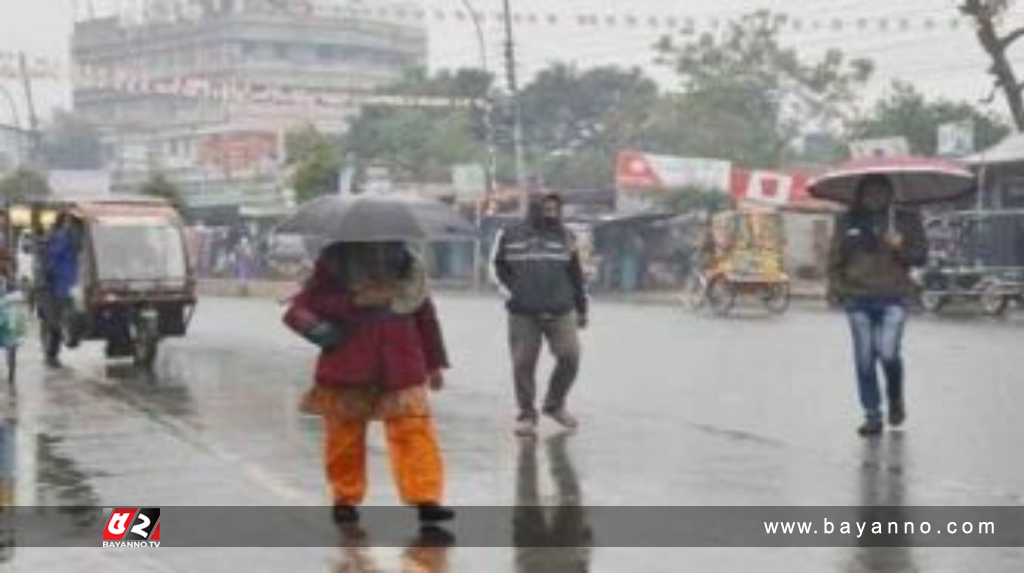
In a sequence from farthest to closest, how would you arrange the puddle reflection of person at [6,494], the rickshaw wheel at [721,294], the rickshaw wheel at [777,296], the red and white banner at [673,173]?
the red and white banner at [673,173] → the rickshaw wheel at [777,296] → the rickshaw wheel at [721,294] → the puddle reflection of person at [6,494]

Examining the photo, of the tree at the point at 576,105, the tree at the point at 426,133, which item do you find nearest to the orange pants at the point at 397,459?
the tree at the point at 426,133

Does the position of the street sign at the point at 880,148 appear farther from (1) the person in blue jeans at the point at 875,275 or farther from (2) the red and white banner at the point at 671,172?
(1) the person in blue jeans at the point at 875,275

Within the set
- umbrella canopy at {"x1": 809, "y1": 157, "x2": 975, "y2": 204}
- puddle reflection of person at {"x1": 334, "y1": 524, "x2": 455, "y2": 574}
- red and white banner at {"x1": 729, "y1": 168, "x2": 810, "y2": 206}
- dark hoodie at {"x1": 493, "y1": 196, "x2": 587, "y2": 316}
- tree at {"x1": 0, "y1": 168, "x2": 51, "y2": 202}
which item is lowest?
tree at {"x1": 0, "y1": 168, "x2": 51, "y2": 202}

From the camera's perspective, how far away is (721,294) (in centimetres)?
3127

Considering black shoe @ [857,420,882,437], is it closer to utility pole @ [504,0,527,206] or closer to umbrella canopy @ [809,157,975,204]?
umbrella canopy @ [809,157,975,204]

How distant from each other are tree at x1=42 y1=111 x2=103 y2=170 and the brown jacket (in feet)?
345

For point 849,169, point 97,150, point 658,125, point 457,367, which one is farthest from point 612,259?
point 97,150

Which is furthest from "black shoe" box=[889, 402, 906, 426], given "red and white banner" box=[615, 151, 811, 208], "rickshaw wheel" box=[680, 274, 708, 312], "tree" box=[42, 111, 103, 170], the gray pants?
"tree" box=[42, 111, 103, 170]

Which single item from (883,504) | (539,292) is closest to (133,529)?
(883,504)

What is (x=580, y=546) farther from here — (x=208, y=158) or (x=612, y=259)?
(x=208, y=158)

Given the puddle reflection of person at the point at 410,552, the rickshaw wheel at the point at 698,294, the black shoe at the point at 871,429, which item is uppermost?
the puddle reflection of person at the point at 410,552

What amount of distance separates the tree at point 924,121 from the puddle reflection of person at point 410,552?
129ft

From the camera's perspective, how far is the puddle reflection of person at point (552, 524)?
735 cm

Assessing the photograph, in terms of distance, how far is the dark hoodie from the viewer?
11891 millimetres
